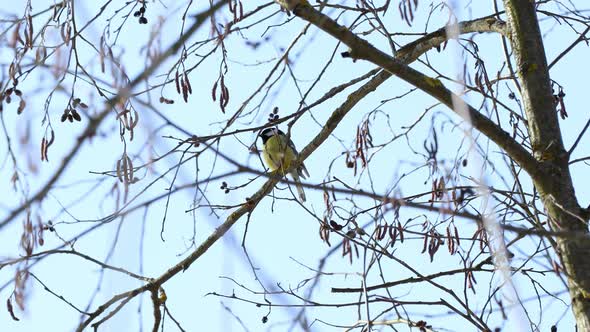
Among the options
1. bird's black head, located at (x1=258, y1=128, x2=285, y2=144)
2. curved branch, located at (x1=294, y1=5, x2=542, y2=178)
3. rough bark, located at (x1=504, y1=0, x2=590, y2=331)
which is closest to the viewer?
curved branch, located at (x1=294, y1=5, x2=542, y2=178)

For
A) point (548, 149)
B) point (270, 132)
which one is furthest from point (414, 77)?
point (270, 132)

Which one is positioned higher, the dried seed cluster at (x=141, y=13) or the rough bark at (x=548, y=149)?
the dried seed cluster at (x=141, y=13)

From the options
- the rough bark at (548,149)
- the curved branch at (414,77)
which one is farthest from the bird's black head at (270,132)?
the rough bark at (548,149)

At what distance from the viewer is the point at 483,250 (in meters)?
3.24

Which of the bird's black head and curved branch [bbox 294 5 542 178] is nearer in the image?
curved branch [bbox 294 5 542 178]

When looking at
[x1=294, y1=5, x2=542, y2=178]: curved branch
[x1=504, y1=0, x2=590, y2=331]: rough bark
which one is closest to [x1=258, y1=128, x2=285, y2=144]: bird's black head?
[x1=294, y1=5, x2=542, y2=178]: curved branch

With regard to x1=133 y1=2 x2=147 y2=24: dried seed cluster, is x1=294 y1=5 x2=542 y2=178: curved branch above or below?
below

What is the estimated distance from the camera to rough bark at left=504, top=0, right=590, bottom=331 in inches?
113

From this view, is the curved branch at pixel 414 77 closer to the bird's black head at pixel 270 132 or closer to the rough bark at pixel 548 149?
the rough bark at pixel 548 149

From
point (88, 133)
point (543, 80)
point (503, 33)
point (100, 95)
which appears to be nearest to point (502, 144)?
point (543, 80)

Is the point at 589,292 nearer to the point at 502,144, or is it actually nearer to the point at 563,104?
the point at 502,144

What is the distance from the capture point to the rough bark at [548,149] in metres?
2.87

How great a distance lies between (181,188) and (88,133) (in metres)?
0.33

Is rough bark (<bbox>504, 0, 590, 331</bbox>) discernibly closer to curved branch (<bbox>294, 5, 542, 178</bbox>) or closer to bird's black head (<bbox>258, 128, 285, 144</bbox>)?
curved branch (<bbox>294, 5, 542, 178</bbox>)
